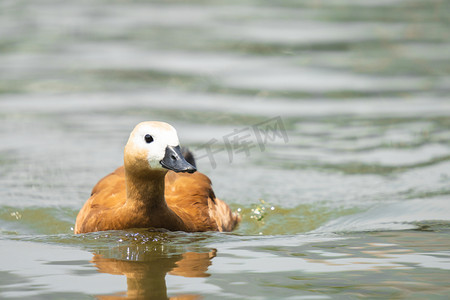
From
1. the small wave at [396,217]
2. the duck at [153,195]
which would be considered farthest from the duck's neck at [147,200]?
the small wave at [396,217]

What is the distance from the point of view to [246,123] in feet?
39.4

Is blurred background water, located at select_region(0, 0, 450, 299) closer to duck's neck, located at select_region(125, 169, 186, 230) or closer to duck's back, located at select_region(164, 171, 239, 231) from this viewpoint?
duck's neck, located at select_region(125, 169, 186, 230)

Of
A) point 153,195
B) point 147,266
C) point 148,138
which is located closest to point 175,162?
point 148,138

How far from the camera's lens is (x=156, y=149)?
6379 mm

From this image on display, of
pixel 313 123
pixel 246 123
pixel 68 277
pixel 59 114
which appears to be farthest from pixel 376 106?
pixel 68 277

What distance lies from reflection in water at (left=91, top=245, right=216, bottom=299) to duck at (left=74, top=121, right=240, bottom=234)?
0.42 meters

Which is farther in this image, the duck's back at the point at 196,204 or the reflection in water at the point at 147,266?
the duck's back at the point at 196,204

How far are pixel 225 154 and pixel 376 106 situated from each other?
9.77 ft

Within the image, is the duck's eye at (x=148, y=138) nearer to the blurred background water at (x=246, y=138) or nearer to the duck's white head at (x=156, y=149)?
the duck's white head at (x=156, y=149)

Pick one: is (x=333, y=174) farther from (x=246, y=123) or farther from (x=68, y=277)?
(x=68, y=277)

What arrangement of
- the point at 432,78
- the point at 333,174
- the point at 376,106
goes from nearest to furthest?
the point at 333,174 < the point at 376,106 < the point at 432,78

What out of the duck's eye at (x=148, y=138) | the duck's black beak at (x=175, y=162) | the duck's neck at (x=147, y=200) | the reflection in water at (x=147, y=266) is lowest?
the reflection in water at (x=147, y=266)

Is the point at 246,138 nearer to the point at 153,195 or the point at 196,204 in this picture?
the point at 196,204

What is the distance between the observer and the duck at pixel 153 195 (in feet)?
21.0
